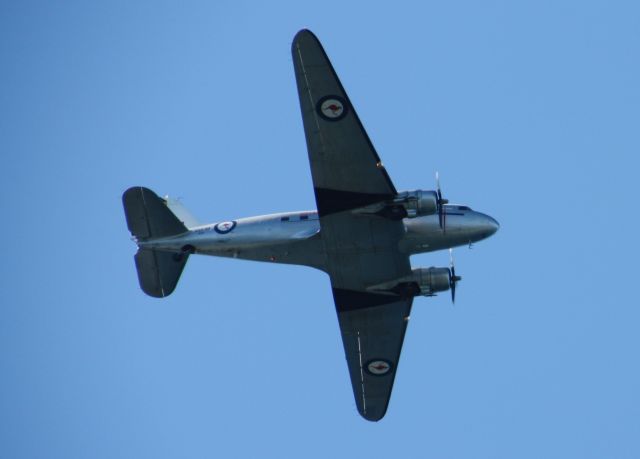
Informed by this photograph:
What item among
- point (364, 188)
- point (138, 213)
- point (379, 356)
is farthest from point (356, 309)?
point (138, 213)

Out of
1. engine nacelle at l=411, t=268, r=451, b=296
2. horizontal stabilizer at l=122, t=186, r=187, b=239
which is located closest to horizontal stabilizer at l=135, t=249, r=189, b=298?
horizontal stabilizer at l=122, t=186, r=187, b=239

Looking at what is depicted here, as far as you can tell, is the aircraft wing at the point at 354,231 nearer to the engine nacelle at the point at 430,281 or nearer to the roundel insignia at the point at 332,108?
the roundel insignia at the point at 332,108

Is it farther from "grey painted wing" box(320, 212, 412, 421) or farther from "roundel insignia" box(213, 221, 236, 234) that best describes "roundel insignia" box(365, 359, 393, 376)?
"roundel insignia" box(213, 221, 236, 234)

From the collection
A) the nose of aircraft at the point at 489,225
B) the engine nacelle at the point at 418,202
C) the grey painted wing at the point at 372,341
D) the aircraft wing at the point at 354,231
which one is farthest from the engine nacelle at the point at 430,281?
the engine nacelle at the point at 418,202

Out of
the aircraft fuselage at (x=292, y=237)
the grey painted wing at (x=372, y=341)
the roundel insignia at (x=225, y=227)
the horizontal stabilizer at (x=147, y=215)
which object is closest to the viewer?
the aircraft fuselage at (x=292, y=237)

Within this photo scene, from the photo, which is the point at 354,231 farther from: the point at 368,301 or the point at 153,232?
the point at 153,232

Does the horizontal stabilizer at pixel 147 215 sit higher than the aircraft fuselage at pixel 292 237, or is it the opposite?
the horizontal stabilizer at pixel 147 215

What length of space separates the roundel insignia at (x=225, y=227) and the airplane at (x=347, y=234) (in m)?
0.05

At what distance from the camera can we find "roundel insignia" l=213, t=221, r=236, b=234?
45.5 m

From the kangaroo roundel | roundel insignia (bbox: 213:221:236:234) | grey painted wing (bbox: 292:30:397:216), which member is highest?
Result: grey painted wing (bbox: 292:30:397:216)

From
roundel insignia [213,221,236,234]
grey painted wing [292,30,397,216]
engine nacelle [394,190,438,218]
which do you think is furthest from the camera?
roundel insignia [213,221,236,234]

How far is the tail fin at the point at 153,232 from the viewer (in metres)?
45.6

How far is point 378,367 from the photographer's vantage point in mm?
48375

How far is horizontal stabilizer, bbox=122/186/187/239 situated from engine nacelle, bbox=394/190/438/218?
9028 millimetres
